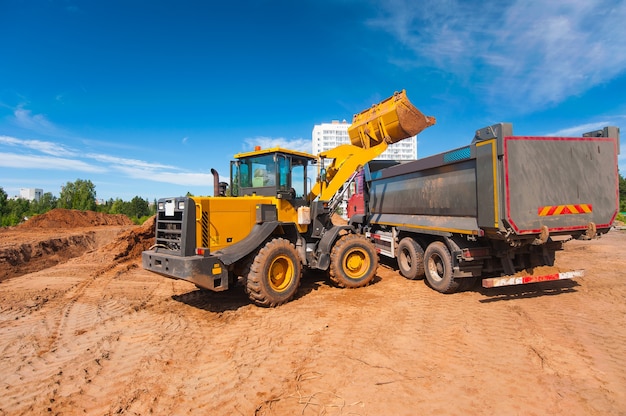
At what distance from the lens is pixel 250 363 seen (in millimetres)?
4055

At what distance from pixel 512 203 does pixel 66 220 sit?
98.5 feet

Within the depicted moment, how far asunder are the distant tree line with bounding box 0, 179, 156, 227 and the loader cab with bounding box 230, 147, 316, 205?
45.0m

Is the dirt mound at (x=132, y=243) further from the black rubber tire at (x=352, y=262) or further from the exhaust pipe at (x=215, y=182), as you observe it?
the black rubber tire at (x=352, y=262)

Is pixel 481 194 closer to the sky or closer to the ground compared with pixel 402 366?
closer to the sky

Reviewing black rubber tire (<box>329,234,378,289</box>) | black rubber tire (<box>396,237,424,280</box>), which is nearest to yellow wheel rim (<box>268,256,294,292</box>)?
black rubber tire (<box>329,234,378,289</box>)

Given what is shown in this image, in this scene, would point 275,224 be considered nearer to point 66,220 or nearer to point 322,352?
point 322,352

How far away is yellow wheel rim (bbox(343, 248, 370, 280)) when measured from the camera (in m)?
7.53

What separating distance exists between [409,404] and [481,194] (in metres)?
3.93

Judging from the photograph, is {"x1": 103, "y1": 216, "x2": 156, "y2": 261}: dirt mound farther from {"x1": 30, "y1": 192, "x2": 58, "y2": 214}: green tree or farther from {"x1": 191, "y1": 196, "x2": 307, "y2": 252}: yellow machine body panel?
{"x1": 30, "y1": 192, "x2": 58, "y2": 214}: green tree

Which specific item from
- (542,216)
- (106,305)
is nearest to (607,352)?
(542,216)

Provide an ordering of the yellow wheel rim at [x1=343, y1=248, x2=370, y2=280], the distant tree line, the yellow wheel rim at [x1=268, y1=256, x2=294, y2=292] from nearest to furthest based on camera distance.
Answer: the yellow wheel rim at [x1=268, y1=256, x2=294, y2=292] < the yellow wheel rim at [x1=343, y1=248, x2=370, y2=280] < the distant tree line

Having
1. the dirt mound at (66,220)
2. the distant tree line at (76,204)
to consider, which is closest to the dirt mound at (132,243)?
the dirt mound at (66,220)

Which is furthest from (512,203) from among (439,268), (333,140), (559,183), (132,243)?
(333,140)

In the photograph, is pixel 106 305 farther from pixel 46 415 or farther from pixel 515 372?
pixel 515 372
